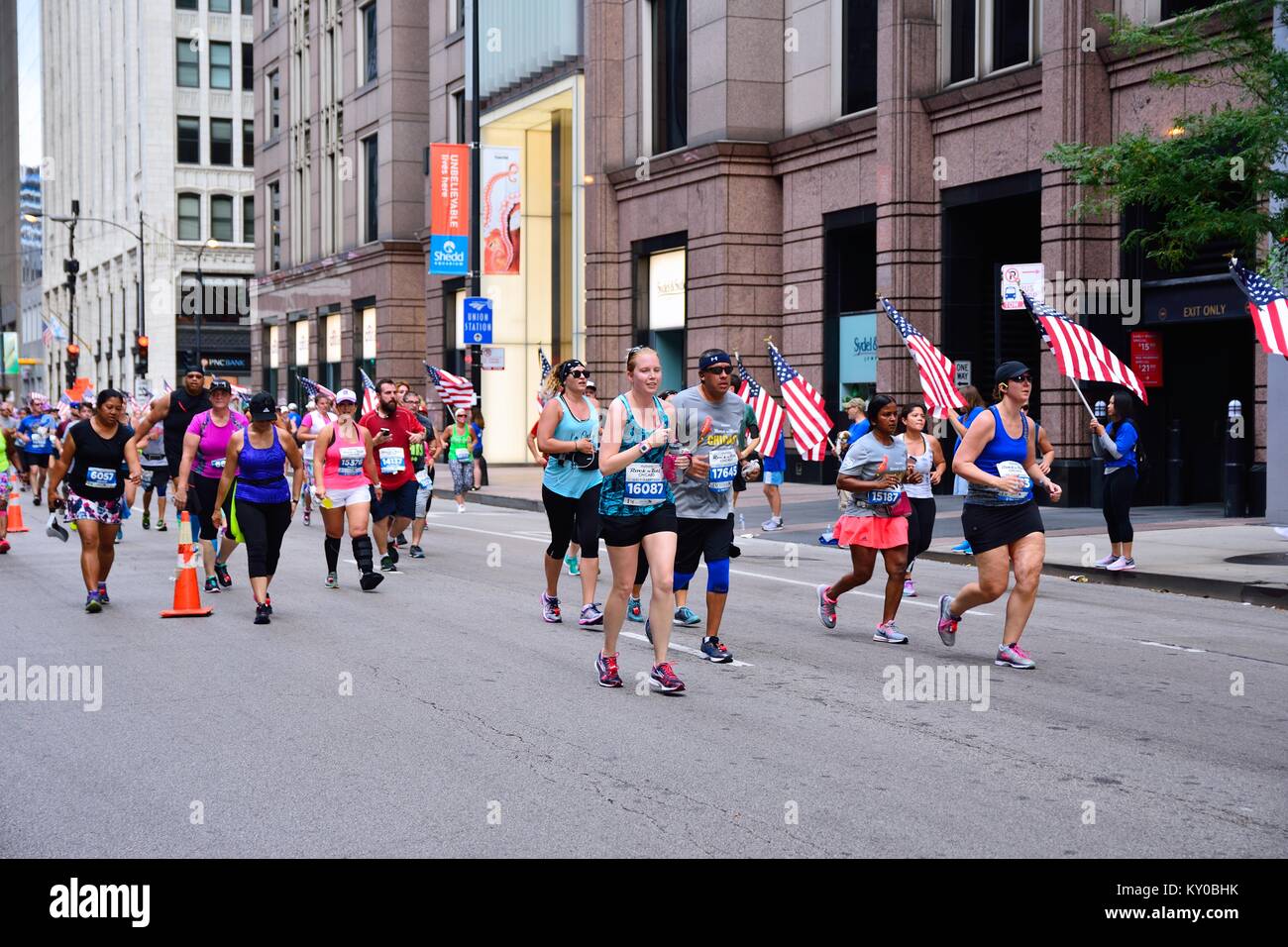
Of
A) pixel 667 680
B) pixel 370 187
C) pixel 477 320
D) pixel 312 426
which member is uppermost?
pixel 370 187

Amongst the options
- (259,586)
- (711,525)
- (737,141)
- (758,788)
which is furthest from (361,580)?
(737,141)

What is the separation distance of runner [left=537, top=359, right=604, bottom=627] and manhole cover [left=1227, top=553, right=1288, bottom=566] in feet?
24.0

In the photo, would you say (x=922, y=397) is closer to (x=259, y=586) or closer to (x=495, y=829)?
(x=259, y=586)

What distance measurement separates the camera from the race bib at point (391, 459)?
50.6 feet

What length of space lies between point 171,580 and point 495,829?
1000 centimetres

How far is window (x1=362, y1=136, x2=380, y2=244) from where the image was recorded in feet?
162

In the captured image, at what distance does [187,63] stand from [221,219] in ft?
26.5

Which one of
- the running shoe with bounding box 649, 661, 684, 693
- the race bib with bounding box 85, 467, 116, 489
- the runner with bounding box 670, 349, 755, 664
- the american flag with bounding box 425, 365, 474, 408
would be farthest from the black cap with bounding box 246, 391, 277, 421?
the american flag with bounding box 425, 365, 474, 408

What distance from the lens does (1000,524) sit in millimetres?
9641

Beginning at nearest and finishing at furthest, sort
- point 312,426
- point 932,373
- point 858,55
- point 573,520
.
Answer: point 573,520
point 932,373
point 312,426
point 858,55

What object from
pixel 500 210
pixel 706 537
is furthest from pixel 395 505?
pixel 500 210

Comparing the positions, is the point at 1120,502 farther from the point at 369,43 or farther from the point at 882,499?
the point at 369,43

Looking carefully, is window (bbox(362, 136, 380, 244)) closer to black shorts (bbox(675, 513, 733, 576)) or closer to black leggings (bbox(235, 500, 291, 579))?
black leggings (bbox(235, 500, 291, 579))

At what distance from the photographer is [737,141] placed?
2997cm
